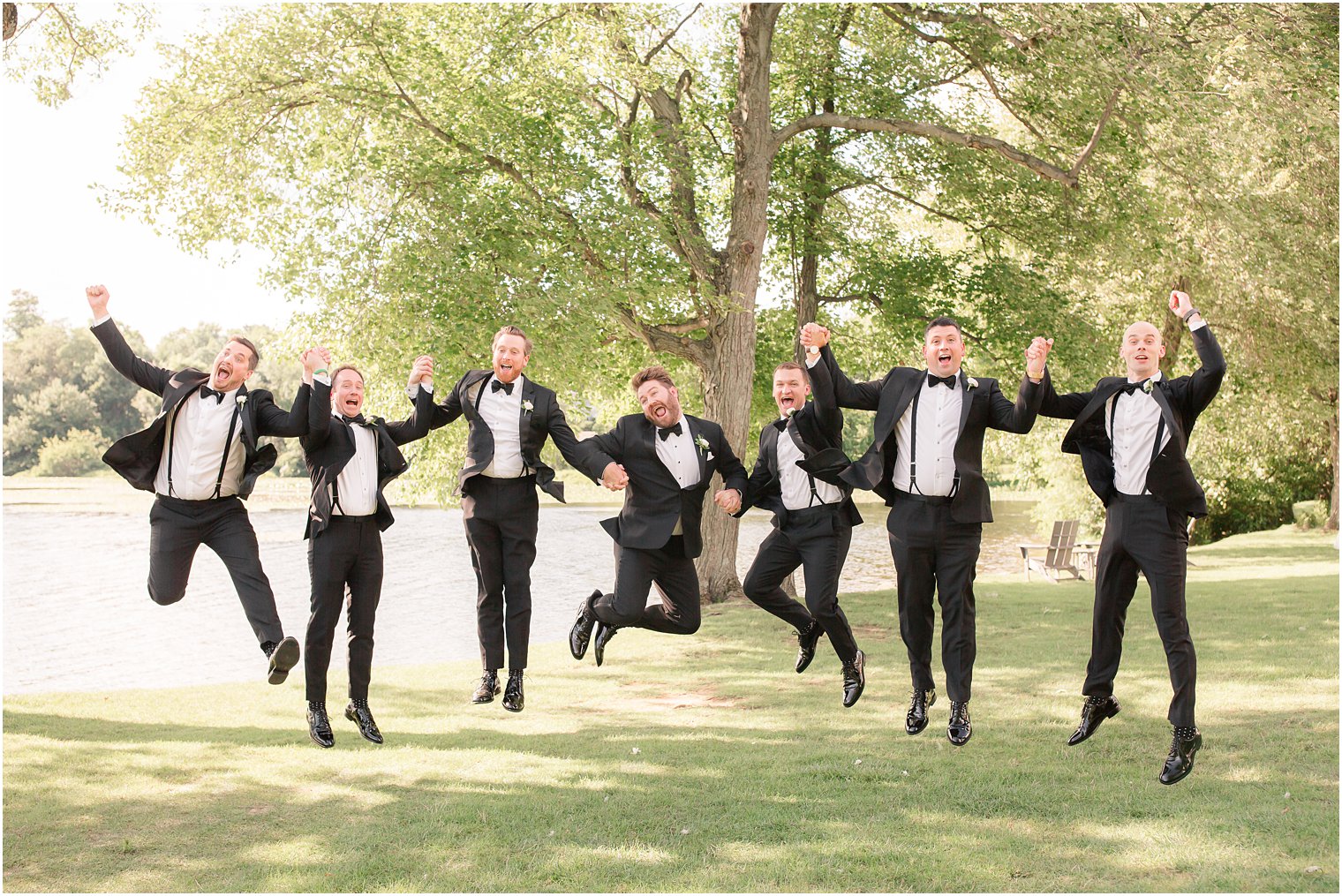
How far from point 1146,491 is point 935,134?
400 inches

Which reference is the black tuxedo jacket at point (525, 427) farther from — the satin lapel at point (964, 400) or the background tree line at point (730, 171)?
the background tree line at point (730, 171)

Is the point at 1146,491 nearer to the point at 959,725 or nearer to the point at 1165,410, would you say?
the point at 1165,410

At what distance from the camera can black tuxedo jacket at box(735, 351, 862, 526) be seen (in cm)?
673

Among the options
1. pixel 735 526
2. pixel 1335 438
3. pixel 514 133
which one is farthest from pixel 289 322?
pixel 1335 438

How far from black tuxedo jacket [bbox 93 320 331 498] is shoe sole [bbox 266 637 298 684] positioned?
0.96 meters

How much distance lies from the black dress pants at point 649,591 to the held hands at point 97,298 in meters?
3.26

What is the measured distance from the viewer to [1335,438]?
29344 millimetres

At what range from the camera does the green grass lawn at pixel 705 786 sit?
27.3 feet

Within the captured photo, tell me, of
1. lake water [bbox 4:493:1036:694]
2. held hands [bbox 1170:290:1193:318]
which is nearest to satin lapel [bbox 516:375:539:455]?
held hands [bbox 1170:290:1193:318]

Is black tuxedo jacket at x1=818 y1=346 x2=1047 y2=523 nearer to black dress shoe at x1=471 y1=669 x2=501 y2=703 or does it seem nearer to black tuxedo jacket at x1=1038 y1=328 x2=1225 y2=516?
black tuxedo jacket at x1=1038 y1=328 x2=1225 y2=516

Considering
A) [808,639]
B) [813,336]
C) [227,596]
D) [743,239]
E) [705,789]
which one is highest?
[743,239]

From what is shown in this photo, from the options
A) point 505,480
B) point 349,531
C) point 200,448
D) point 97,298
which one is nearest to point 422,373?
point 505,480

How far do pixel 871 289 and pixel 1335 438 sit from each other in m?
17.6

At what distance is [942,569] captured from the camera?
6.68 meters
